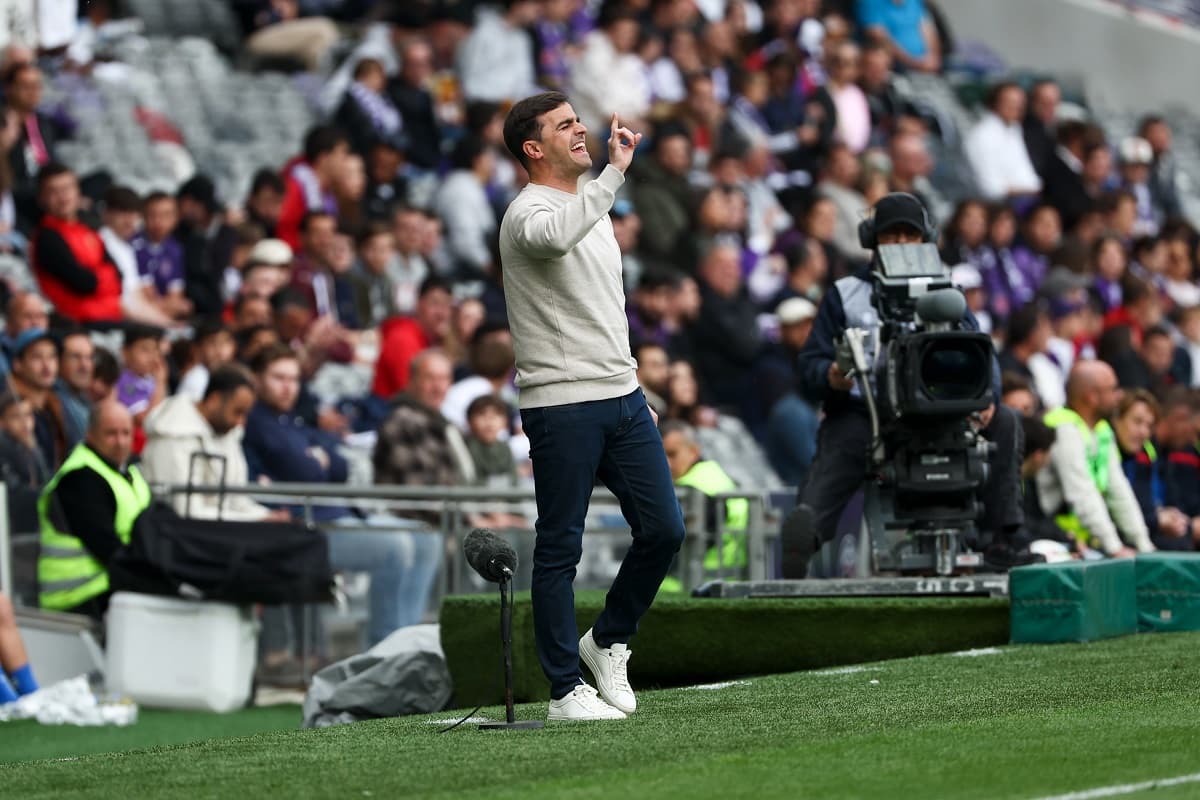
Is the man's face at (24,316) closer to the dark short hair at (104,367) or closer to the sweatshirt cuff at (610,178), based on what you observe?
the dark short hair at (104,367)

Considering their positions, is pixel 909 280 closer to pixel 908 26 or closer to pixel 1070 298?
pixel 1070 298

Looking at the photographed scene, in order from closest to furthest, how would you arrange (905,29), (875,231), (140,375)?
(875,231) < (140,375) < (905,29)

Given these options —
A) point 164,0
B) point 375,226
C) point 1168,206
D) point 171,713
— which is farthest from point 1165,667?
point 1168,206

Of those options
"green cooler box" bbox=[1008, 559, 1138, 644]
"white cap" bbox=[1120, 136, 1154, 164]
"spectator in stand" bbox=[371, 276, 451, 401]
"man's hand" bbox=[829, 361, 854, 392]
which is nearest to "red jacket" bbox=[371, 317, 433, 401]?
"spectator in stand" bbox=[371, 276, 451, 401]

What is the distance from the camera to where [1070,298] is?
18.6m

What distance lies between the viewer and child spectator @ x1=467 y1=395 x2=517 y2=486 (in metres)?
13.3

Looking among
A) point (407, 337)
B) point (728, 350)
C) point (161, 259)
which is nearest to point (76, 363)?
point (161, 259)

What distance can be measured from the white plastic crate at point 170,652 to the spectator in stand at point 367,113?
21.9 ft

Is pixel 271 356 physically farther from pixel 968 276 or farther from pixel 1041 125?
pixel 1041 125

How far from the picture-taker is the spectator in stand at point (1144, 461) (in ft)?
45.7

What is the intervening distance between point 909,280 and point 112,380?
15.9 feet

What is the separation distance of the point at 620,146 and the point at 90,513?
5.45m

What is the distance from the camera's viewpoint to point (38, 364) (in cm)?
1218

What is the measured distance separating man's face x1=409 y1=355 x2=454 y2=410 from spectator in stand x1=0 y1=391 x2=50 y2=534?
7.77ft
